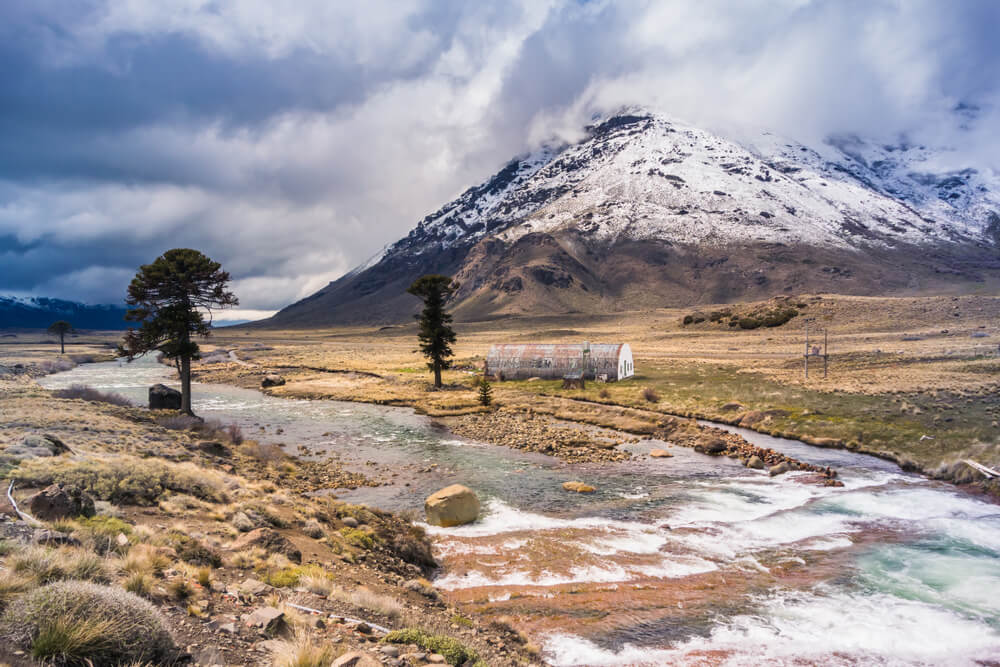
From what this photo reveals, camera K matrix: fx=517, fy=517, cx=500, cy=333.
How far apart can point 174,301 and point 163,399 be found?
881 cm

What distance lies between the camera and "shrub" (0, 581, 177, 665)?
18.0 feet

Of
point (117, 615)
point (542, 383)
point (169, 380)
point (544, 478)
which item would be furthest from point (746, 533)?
point (169, 380)

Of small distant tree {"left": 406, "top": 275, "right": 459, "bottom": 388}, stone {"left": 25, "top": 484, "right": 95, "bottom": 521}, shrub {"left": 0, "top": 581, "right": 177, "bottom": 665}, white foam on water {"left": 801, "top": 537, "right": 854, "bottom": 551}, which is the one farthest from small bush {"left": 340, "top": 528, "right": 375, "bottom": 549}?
small distant tree {"left": 406, "top": 275, "right": 459, "bottom": 388}

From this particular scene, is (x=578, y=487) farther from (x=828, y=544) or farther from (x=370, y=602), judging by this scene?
(x=370, y=602)

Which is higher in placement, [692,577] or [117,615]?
[117,615]

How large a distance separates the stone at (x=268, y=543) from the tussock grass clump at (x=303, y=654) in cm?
584

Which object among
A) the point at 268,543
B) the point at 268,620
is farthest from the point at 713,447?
the point at 268,620

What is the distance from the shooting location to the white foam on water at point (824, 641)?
1184 centimetres

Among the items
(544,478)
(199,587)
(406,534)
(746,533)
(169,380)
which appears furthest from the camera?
(169,380)

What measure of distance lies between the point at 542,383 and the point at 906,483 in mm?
37015

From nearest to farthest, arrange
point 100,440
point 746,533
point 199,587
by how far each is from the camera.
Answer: point 199,587, point 746,533, point 100,440

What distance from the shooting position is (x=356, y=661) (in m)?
7.29

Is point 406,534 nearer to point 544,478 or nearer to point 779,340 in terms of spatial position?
point 544,478

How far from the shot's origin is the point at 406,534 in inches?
683
